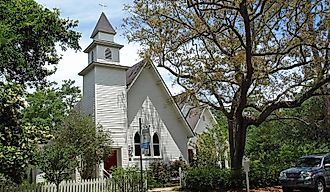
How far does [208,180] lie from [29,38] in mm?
10593

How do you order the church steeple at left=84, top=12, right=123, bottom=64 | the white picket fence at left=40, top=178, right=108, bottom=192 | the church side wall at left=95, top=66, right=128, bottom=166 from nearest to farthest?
the white picket fence at left=40, top=178, right=108, bottom=192 → the church side wall at left=95, top=66, right=128, bottom=166 → the church steeple at left=84, top=12, right=123, bottom=64

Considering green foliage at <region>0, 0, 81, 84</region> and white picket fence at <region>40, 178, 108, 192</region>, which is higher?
green foliage at <region>0, 0, 81, 84</region>

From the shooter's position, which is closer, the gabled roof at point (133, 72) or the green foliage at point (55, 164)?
the green foliage at point (55, 164)

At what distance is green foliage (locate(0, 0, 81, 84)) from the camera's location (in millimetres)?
16656

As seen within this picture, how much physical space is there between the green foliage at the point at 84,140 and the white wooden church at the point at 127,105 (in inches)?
79.1

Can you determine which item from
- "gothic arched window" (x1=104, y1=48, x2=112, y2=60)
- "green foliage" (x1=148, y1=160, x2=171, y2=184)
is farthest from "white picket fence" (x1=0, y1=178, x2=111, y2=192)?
"gothic arched window" (x1=104, y1=48, x2=112, y2=60)

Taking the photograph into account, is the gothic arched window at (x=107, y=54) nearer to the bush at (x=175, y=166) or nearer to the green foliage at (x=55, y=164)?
the bush at (x=175, y=166)

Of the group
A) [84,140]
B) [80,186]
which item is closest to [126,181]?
[80,186]

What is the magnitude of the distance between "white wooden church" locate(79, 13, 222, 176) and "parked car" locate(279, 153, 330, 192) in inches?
382

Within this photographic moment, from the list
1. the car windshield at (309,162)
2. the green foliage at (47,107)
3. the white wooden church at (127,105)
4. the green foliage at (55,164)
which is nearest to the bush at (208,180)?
the car windshield at (309,162)

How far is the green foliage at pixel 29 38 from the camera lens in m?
16.7

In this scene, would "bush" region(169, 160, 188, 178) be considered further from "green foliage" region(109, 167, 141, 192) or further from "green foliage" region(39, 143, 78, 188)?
"green foliage" region(39, 143, 78, 188)

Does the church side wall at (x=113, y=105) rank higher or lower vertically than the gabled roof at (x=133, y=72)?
lower

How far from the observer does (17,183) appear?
14820 millimetres
